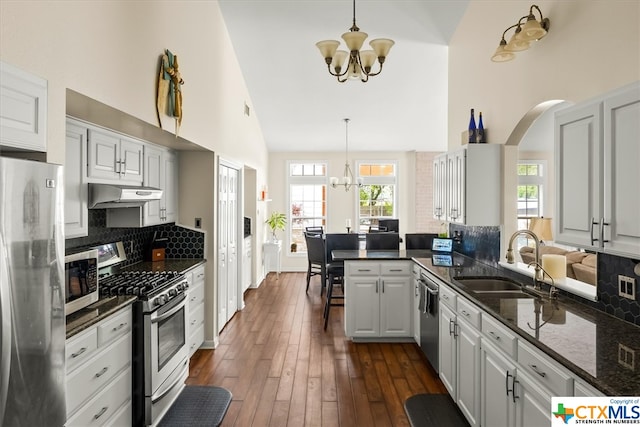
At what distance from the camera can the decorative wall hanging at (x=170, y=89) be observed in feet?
9.52

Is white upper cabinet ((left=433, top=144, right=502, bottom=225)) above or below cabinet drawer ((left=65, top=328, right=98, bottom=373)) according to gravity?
above

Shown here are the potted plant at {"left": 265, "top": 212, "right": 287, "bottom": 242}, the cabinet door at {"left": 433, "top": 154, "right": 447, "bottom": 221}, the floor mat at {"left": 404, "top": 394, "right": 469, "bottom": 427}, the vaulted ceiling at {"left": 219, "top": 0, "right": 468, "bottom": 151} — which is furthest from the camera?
the potted plant at {"left": 265, "top": 212, "right": 287, "bottom": 242}

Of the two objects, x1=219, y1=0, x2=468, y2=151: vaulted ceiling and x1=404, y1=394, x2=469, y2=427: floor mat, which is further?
x1=219, y1=0, x2=468, y2=151: vaulted ceiling

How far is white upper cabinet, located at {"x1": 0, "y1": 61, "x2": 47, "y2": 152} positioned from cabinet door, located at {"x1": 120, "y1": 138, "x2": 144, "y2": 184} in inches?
54.4

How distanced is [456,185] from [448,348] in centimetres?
153

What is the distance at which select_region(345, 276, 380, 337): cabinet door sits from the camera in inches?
167

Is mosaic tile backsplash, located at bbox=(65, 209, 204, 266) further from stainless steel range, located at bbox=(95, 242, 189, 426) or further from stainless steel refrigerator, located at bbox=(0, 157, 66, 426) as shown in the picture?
stainless steel refrigerator, located at bbox=(0, 157, 66, 426)

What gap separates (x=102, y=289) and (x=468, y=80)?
12.7 ft

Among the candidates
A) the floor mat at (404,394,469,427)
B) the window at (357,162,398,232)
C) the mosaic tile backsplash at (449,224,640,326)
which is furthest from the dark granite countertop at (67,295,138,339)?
the window at (357,162,398,232)

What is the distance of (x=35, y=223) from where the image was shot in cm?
153

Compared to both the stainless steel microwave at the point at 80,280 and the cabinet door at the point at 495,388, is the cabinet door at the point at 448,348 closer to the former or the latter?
the cabinet door at the point at 495,388

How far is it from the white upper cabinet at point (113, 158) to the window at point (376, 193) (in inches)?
231

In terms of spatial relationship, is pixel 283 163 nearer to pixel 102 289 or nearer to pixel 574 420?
pixel 102 289

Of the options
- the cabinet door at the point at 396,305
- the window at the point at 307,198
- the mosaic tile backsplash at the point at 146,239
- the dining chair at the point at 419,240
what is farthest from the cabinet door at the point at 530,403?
the window at the point at 307,198
